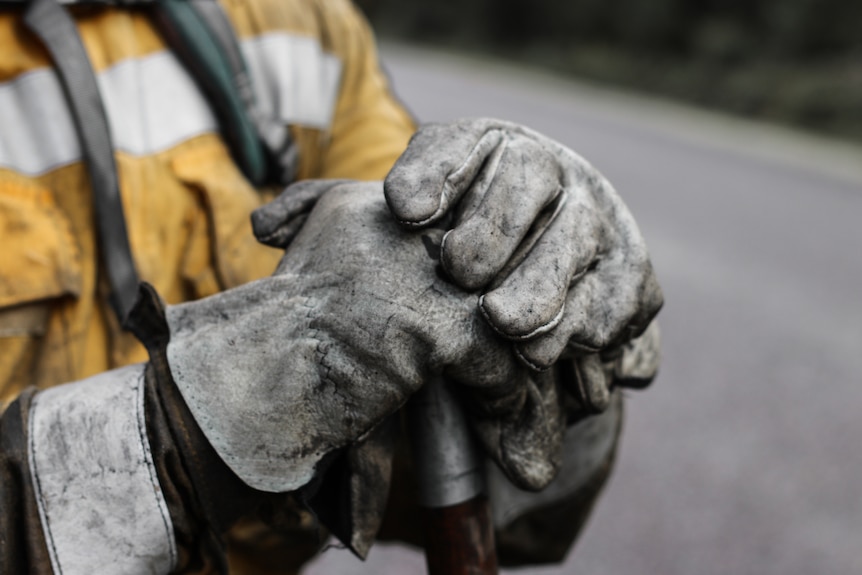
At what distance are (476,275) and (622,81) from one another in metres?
13.9

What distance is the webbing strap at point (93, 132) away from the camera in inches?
50.4

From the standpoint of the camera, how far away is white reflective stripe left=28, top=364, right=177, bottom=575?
3.34ft

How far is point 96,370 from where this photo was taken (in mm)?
1309

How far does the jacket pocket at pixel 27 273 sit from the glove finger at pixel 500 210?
0.56 meters

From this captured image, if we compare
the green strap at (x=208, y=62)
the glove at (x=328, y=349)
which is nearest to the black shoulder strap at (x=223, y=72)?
the green strap at (x=208, y=62)

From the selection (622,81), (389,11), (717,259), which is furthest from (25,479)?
(389,11)

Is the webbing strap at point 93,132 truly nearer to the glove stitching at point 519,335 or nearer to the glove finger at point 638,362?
the glove stitching at point 519,335

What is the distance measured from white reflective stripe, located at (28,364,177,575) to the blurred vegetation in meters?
10.7

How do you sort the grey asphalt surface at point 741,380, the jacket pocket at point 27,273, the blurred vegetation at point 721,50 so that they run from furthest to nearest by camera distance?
1. the blurred vegetation at point 721,50
2. the grey asphalt surface at point 741,380
3. the jacket pocket at point 27,273

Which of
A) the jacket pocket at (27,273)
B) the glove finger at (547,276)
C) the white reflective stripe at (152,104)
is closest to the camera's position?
the glove finger at (547,276)

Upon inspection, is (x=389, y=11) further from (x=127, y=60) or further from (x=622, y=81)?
(x=127, y=60)

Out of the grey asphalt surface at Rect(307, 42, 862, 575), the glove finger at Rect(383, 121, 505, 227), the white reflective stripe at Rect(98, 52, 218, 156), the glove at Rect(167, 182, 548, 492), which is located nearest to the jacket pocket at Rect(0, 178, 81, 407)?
the white reflective stripe at Rect(98, 52, 218, 156)

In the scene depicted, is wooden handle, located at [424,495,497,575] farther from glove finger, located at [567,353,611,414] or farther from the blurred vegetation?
the blurred vegetation

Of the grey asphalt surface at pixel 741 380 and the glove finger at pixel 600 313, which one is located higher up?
the glove finger at pixel 600 313
